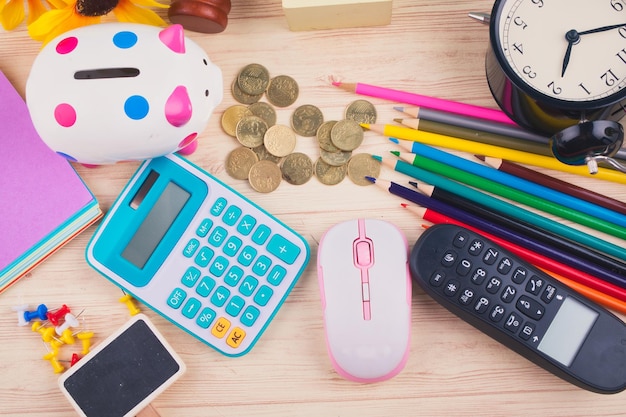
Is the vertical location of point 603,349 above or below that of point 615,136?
below

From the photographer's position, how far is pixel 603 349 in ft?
1.64

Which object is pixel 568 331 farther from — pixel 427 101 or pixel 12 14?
pixel 12 14

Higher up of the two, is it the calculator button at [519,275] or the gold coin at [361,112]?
the gold coin at [361,112]

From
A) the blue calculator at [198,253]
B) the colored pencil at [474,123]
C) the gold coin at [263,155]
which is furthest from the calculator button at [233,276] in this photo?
the colored pencil at [474,123]

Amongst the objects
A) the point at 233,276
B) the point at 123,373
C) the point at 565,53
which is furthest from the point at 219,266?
the point at 565,53

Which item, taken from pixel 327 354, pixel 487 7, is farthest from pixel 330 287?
pixel 487 7

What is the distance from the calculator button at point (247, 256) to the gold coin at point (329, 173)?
0.09m

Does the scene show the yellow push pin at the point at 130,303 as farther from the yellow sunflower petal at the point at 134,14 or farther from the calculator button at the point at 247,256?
the yellow sunflower petal at the point at 134,14

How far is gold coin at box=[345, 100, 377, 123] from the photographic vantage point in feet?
1.83

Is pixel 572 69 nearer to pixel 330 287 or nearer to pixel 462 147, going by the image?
pixel 462 147

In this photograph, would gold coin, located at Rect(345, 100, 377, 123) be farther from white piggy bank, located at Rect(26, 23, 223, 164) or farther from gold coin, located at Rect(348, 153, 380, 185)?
white piggy bank, located at Rect(26, 23, 223, 164)

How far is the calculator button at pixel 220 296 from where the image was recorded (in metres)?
0.54

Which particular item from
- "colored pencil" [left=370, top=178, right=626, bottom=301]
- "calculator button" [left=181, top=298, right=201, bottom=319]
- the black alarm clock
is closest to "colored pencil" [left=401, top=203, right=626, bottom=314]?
"colored pencil" [left=370, top=178, right=626, bottom=301]

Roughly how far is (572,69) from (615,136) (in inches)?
2.5
